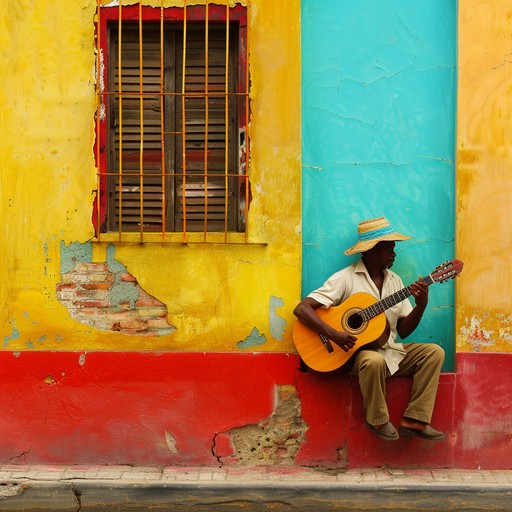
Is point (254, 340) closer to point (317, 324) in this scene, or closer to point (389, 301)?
point (317, 324)

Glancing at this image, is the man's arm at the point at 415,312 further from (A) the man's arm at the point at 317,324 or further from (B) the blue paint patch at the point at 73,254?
(B) the blue paint patch at the point at 73,254

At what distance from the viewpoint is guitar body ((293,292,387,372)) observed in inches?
234

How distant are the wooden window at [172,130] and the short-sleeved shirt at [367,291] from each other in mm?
741

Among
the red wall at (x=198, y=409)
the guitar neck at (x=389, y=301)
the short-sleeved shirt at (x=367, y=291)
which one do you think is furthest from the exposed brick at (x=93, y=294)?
the guitar neck at (x=389, y=301)

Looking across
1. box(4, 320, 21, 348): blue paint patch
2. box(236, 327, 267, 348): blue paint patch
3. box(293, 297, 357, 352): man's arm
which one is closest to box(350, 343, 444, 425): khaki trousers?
box(293, 297, 357, 352): man's arm

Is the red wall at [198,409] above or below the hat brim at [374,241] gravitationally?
below

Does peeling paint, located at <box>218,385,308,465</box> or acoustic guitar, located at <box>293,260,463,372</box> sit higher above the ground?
acoustic guitar, located at <box>293,260,463,372</box>

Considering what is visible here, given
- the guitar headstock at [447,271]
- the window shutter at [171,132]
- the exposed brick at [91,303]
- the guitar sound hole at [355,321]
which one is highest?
the window shutter at [171,132]

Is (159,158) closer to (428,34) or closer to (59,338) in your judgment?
(59,338)

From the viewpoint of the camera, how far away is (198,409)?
6223mm

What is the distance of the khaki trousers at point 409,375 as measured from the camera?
5844 mm

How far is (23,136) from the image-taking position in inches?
247

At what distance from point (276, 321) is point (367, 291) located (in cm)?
63

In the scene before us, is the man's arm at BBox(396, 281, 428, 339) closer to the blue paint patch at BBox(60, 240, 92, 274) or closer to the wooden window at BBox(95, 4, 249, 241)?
the wooden window at BBox(95, 4, 249, 241)
